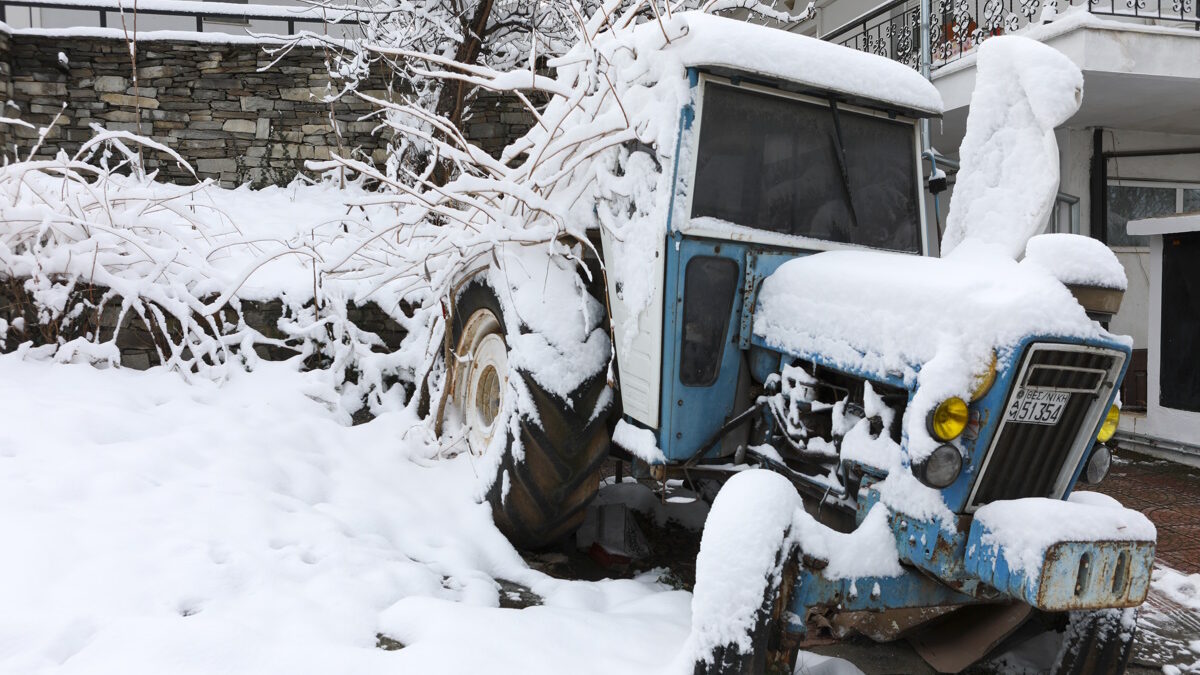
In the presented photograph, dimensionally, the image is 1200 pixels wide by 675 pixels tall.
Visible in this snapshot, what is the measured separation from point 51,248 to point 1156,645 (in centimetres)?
582

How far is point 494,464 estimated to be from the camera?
362 centimetres

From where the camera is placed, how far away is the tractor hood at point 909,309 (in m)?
2.20

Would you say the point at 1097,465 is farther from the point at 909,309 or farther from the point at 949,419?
the point at 909,309

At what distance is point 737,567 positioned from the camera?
85.0 inches

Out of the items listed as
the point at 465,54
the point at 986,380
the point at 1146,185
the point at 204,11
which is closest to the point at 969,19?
the point at 1146,185

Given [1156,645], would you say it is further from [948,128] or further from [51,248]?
[948,128]

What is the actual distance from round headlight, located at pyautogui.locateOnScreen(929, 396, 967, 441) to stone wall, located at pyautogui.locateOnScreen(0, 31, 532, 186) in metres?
8.74

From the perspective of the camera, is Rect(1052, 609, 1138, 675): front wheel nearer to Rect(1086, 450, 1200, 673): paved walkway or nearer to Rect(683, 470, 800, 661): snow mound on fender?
Rect(1086, 450, 1200, 673): paved walkway

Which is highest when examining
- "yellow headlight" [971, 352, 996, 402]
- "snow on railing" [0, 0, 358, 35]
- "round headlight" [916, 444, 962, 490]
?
"snow on railing" [0, 0, 358, 35]

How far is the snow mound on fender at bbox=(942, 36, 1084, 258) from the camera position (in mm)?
2670

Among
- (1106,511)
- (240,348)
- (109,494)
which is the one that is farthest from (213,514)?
(1106,511)

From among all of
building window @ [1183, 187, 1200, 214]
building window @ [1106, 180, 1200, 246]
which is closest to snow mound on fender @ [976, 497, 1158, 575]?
building window @ [1106, 180, 1200, 246]

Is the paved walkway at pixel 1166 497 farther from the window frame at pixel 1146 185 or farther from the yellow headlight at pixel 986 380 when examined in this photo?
the window frame at pixel 1146 185

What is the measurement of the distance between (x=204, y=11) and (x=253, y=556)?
9999 mm
